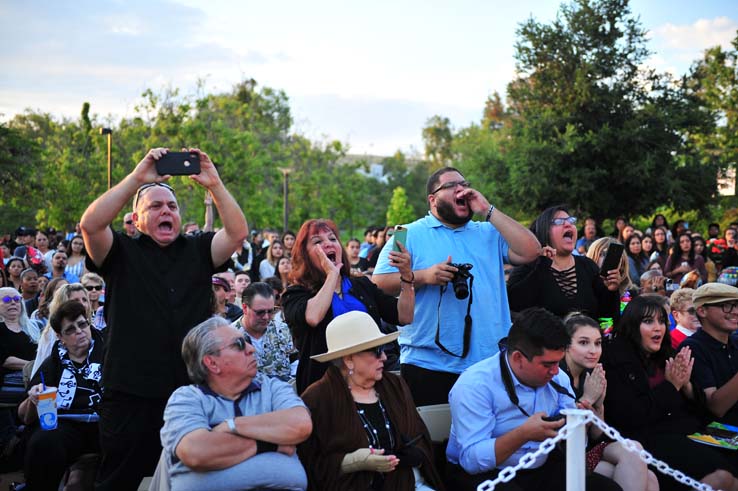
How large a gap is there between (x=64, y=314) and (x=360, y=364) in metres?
2.46

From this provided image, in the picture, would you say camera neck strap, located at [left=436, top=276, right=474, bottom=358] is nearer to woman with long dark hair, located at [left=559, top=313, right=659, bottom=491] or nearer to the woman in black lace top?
woman with long dark hair, located at [left=559, top=313, right=659, bottom=491]

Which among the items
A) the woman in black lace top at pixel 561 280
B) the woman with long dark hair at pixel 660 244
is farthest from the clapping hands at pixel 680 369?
the woman with long dark hair at pixel 660 244

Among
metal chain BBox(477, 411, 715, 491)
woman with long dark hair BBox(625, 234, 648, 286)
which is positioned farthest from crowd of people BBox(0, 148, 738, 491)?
woman with long dark hair BBox(625, 234, 648, 286)

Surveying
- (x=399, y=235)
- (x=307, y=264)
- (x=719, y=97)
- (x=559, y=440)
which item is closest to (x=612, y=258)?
(x=399, y=235)

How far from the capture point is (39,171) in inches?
1138

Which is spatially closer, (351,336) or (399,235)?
(351,336)

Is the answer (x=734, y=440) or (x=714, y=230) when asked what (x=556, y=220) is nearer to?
(x=734, y=440)

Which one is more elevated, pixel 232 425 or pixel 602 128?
pixel 602 128

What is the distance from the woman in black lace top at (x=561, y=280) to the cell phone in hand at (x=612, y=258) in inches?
1.7

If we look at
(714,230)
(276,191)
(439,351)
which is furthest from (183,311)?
(276,191)

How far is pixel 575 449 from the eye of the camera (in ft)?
10.8

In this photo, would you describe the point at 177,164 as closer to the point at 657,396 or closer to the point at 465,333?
the point at 465,333

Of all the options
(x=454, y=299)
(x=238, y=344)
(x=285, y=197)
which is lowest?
(x=238, y=344)

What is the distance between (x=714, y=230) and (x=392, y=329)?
11.0m
